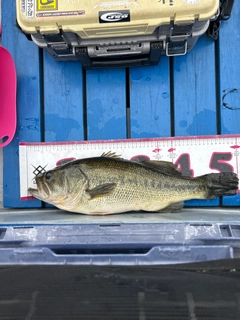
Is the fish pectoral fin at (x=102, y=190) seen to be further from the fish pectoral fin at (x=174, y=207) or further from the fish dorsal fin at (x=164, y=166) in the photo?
the fish pectoral fin at (x=174, y=207)

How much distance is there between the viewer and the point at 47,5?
1712 millimetres

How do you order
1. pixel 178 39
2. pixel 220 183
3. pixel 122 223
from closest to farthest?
pixel 122 223
pixel 178 39
pixel 220 183

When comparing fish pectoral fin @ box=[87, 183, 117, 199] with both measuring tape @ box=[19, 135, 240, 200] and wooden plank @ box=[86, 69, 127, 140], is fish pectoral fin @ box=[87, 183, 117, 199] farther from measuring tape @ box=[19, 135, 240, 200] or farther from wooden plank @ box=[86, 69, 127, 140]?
wooden plank @ box=[86, 69, 127, 140]

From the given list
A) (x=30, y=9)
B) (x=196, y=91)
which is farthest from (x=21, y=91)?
(x=196, y=91)

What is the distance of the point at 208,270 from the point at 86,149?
4.31 ft

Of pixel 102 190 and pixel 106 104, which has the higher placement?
pixel 106 104

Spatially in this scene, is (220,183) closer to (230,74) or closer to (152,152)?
(152,152)

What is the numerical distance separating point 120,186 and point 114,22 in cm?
100

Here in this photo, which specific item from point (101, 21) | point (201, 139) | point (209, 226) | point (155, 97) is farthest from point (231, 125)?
point (101, 21)

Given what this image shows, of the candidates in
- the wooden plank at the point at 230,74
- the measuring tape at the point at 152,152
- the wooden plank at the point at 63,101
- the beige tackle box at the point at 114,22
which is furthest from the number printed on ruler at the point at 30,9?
the wooden plank at the point at 230,74

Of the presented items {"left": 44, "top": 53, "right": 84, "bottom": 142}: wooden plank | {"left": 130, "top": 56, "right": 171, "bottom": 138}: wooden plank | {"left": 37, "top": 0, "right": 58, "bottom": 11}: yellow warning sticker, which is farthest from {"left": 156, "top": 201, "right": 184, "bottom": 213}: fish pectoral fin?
{"left": 37, "top": 0, "right": 58, "bottom": 11}: yellow warning sticker

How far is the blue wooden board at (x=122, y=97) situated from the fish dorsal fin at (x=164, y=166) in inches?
11.7

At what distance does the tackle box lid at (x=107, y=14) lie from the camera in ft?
5.48

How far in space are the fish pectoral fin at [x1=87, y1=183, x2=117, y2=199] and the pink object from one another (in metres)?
0.84
